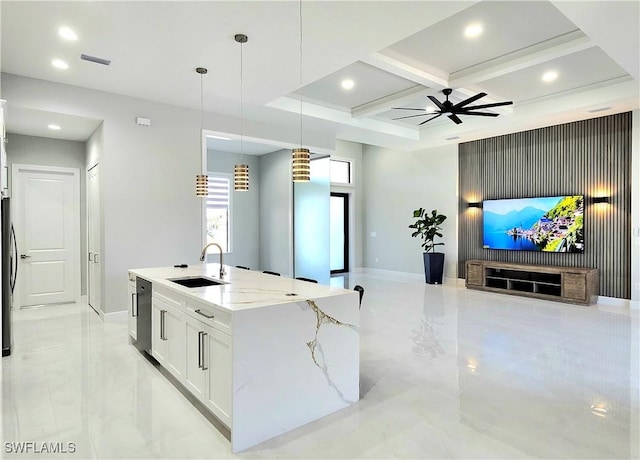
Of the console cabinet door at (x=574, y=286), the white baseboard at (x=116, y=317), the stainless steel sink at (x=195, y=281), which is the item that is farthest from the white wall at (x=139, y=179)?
the console cabinet door at (x=574, y=286)

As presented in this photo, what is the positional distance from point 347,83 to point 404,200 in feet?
15.7

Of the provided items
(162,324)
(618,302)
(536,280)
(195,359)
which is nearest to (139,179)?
(162,324)

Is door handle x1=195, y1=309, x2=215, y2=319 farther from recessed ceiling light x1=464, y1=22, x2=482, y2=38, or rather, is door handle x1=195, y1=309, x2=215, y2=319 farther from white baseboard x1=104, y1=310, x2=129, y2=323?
recessed ceiling light x1=464, y1=22, x2=482, y2=38

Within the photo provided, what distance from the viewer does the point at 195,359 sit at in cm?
283

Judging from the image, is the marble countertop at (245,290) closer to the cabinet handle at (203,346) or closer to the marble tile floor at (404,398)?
the cabinet handle at (203,346)

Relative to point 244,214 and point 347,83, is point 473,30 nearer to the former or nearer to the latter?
point 347,83

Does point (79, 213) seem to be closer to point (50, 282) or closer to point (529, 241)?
point (50, 282)

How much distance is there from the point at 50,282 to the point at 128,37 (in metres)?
4.76

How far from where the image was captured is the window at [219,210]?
8758 mm

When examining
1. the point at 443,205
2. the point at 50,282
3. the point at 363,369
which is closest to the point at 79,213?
the point at 50,282

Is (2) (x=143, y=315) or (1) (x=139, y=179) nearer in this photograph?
(2) (x=143, y=315)

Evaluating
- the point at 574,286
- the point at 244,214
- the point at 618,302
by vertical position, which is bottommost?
the point at 618,302

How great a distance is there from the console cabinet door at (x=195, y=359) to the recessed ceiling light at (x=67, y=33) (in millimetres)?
2990

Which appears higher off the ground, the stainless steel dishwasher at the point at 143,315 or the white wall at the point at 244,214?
the white wall at the point at 244,214
